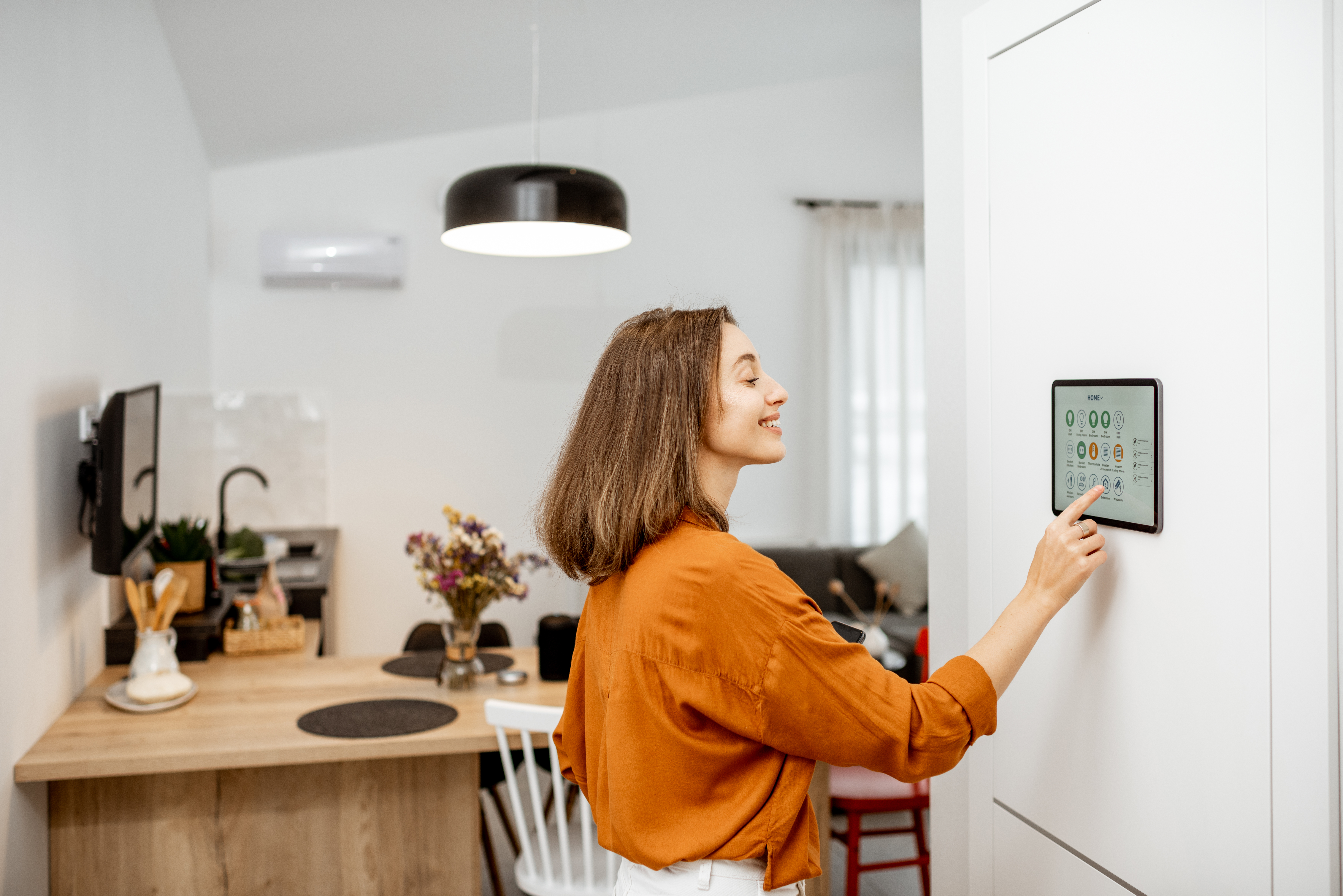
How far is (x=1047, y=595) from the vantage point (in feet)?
3.75

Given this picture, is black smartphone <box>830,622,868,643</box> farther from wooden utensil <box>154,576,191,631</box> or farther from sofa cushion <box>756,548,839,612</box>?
sofa cushion <box>756,548,839,612</box>

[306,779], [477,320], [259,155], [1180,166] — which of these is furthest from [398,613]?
[1180,166]

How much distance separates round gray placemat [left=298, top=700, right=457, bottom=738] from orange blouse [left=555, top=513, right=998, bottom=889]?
1114 mm

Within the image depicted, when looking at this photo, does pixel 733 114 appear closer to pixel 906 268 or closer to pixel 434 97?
pixel 906 268

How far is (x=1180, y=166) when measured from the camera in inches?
40.6

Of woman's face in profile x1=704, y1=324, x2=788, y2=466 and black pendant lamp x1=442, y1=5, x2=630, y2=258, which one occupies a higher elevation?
black pendant lamp x1=442, y1=5, x2=630, y2=258

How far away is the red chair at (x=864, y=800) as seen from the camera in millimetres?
2662

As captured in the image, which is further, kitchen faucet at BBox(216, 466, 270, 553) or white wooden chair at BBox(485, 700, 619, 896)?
kitchen faucet at BBox(216, 466, 270, 553)

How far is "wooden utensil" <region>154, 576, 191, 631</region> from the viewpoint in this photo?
2412mm

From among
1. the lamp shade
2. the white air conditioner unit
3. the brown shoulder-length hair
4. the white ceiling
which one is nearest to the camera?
the brown shoulder-length hair

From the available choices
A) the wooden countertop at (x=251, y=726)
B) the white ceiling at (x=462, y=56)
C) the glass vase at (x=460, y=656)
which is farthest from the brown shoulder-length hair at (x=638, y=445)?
the white ceiling at (x=462, y=56)

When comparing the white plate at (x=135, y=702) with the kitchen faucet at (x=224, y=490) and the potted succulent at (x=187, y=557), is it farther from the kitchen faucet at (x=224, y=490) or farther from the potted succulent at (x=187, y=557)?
the kitchen faucet at (x=224, y=490)

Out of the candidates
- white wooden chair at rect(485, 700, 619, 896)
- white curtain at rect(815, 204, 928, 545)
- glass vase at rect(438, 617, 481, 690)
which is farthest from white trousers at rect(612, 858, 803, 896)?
white curtain at rect(815, 204, 928, 545)

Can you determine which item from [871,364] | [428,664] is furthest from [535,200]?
[871,364]
